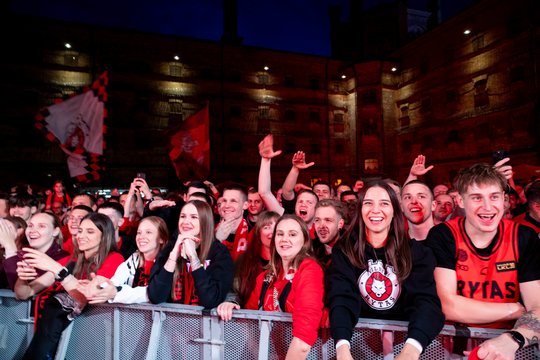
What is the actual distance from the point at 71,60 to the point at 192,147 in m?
22.8

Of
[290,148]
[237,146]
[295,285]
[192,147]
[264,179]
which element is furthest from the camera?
[290,148]

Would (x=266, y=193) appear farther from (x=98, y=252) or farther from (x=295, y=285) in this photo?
(x=295, y=285)

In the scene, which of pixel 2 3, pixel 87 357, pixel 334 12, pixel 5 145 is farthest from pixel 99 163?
pixel 334 12

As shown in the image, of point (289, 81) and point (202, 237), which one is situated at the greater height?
point (289, 81)

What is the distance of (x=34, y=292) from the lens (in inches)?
165

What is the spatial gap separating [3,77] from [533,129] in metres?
34.9

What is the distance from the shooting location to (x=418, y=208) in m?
4.71

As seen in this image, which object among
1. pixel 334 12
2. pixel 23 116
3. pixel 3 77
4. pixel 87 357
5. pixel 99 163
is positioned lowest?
pixel 87 357

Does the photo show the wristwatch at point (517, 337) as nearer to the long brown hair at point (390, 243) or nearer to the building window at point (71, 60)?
the long brown hair at point (390, 243)

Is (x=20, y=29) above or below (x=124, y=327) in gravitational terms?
above

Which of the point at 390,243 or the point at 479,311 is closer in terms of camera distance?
the point at 479,311

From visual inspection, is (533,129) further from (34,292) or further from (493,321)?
(34,292)

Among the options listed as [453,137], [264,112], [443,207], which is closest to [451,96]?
[453,137]

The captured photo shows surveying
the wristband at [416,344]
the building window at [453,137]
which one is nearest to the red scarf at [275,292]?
the wristband at [416,344]
